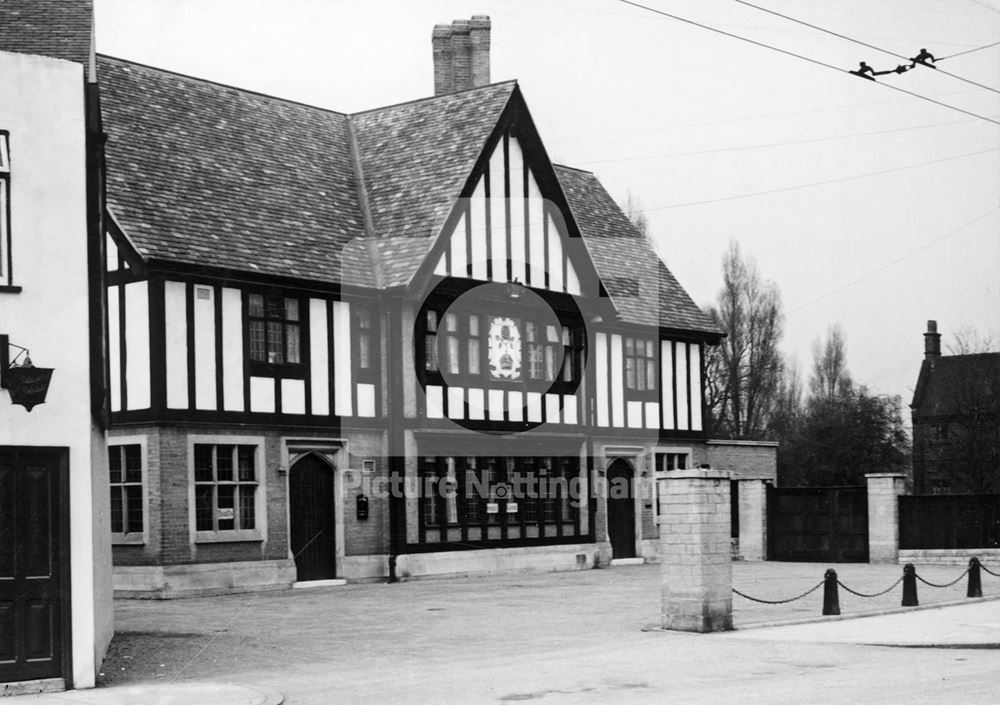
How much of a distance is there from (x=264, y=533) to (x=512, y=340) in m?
8.24

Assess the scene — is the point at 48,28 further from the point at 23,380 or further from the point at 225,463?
the point at 225,463

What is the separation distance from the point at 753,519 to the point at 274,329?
16.0 metres

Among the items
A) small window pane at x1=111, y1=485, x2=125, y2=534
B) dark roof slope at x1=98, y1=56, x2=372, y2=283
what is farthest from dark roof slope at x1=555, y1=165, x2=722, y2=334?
small window pane at x1=111, y1=485, x2=125, y2=534

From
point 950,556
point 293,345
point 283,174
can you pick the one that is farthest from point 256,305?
point 950,556

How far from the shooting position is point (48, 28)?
53.9 feet

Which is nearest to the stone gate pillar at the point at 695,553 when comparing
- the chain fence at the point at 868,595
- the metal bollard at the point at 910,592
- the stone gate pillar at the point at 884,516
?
the chain fence at the point at 868,595

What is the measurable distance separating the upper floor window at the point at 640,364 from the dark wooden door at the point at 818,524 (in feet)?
14.8

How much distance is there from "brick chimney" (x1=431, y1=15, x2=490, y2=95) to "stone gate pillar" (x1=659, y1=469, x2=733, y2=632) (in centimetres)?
2050

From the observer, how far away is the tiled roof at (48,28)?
51.6 ft

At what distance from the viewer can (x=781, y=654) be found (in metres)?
16.3

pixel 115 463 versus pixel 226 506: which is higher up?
pixel 115 463

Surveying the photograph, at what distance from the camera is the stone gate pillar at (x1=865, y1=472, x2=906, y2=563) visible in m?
35.7

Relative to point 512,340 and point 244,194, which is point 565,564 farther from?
point 244,194

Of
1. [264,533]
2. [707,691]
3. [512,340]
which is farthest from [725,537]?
[512,340]
